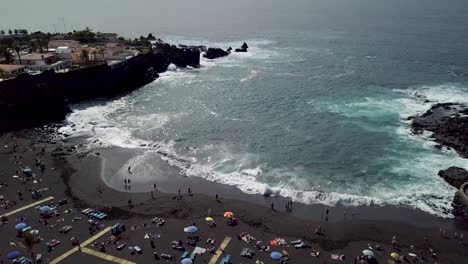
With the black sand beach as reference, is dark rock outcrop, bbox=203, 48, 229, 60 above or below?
above

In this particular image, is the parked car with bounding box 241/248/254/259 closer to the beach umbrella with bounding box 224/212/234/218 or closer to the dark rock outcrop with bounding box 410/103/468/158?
the beach umbrella with bounding box 224/212/234/218

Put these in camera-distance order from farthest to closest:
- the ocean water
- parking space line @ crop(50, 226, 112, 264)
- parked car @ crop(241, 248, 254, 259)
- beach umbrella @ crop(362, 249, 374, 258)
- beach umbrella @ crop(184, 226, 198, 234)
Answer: the ocean water
beach umbrella @ crop(184, 226, 198, 234)
parked car @ crop(241, 248, 254, 259)
beach umbrella @ crop(362, 249, 374, 258)
parking space line @ crop(50, 226, 112, 264)

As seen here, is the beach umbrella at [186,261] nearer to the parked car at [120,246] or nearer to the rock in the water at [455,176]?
the parked car at [120,246]

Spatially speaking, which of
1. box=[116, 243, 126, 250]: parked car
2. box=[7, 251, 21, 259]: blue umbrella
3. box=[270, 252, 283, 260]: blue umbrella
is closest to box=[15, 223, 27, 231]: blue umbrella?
box=[7, 251, 21, 259]: blue umbrella

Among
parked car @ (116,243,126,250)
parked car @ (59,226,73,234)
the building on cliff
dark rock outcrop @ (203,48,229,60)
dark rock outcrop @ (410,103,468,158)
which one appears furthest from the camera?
dark rock outcrop @ (203,48,229,60)

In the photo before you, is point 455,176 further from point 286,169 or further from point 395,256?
point 286,169

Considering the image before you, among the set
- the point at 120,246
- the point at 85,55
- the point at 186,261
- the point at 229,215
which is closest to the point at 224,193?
the point at 229,215

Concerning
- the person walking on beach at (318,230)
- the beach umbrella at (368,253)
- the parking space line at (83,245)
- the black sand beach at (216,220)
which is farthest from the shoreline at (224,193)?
the parking space line at (83,245)
